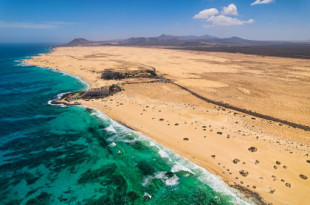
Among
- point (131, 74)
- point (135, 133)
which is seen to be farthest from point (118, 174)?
point (131, 74)

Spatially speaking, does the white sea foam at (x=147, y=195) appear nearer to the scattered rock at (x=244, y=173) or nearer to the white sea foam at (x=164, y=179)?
the white sea foam at (x=164, y=179)

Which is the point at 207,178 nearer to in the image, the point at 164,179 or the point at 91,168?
the point at 164,179

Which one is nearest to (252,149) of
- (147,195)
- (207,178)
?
(207,178)

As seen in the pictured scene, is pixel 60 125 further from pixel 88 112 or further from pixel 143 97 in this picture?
pixel 143 97

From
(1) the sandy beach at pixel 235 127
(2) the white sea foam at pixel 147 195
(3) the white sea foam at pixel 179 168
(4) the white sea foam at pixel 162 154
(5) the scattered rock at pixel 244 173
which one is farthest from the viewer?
(4) the white sea foam at pixel 162 154

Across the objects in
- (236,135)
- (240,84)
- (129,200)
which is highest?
(240,84)

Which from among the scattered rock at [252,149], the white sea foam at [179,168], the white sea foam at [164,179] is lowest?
the white sea foam at [164,179]

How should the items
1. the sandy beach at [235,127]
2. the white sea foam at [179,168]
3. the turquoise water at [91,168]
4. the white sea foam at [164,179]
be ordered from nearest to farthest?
the turquoise water at [91,168] → the white sea foam at [164,179] → the sandy beach at [235,127] → the white sea foam at [179,168]

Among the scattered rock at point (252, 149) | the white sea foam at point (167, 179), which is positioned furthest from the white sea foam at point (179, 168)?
the scattered rock at point (252, 149)
